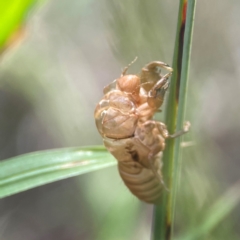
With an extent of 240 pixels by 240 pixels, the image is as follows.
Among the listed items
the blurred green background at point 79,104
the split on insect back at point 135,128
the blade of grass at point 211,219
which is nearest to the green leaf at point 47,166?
the split on insect back at point 135,128

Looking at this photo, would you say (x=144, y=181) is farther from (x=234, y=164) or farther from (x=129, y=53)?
(x=234, y=164)

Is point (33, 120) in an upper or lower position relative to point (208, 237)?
upper

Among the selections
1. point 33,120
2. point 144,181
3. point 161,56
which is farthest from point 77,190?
point 161,56

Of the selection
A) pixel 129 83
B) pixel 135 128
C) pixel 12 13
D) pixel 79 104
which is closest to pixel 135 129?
pixel 135 128

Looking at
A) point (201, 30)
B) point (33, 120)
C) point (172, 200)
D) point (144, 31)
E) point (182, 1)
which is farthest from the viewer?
point (33, 120)

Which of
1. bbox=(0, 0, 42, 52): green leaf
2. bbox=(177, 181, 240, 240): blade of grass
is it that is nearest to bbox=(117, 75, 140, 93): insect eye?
bbox=(0, 0, 42, 52): green leaf

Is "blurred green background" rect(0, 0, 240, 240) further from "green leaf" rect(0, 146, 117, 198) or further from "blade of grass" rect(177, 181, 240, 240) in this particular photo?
"green leaf" rect(0, 146, 117, 198)

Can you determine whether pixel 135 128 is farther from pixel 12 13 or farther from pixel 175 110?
pixel 12 13
